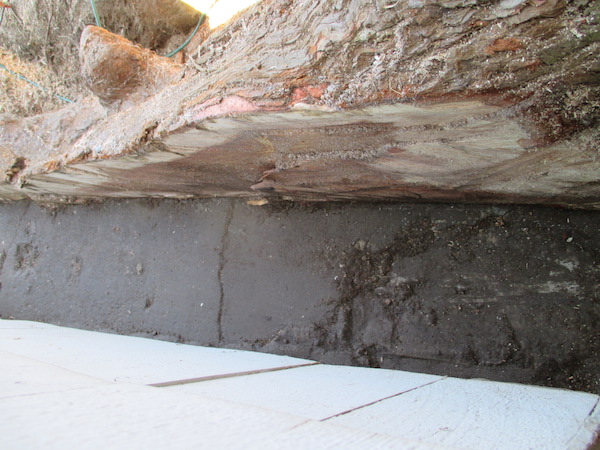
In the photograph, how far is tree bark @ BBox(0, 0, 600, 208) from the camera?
900 millimetres

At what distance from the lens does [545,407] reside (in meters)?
1.08

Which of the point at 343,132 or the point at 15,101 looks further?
the point at 15,101

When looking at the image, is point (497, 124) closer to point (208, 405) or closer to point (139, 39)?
point (208, 405)

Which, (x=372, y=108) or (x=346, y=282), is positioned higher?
(x=372, y=108)

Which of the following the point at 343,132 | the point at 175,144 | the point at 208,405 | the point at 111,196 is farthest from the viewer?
the point at 111,196

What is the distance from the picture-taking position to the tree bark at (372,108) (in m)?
0.90

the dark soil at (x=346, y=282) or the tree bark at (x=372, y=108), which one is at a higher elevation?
the tree bark at (x=372, y=108)

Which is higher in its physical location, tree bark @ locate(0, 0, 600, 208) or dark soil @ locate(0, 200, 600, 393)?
tree bark @ locate(0, 0, 600, 208)

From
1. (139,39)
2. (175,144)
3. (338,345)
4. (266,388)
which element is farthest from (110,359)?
(139,39)

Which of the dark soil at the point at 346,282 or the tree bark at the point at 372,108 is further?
the dark soil at the point at 346,282

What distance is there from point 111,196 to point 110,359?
4.64 feet

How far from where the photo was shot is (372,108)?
107cm

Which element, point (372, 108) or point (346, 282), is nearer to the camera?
point (372, 108)

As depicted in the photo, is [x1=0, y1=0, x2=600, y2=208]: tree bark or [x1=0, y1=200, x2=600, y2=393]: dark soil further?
[x1=0, y1=200, x2=600, y2=393]: dark soil
